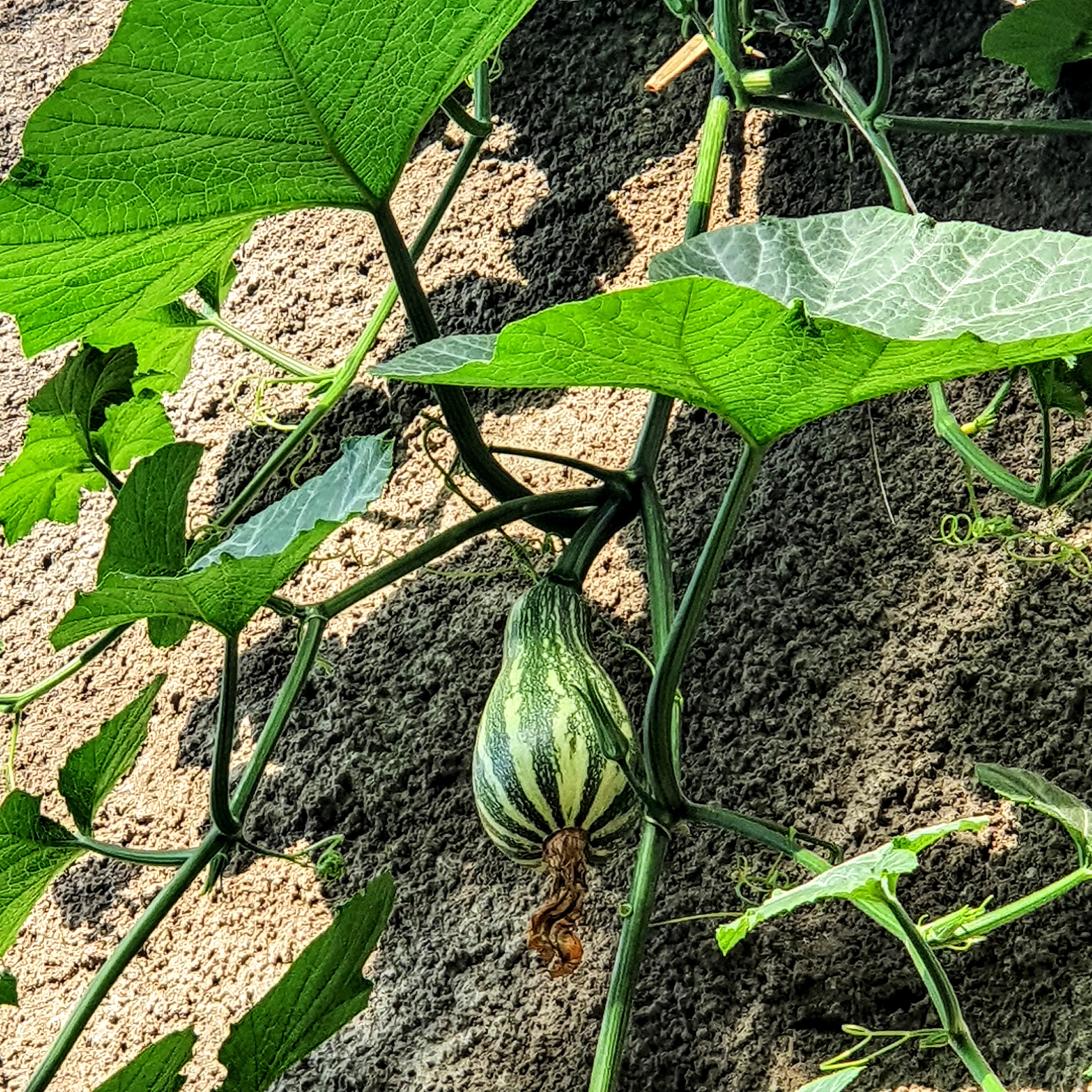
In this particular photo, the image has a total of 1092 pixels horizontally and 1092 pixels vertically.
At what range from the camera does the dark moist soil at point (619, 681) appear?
0.80 m

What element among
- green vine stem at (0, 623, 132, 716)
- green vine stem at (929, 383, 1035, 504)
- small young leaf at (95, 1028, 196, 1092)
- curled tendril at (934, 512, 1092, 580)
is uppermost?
green vine stem at (0, 623, 132, 716)

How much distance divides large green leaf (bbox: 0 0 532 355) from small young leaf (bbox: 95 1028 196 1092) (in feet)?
1.35

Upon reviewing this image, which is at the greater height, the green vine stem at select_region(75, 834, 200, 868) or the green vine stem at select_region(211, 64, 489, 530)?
the green vine stem at select_region(211, 64, 489, 530)

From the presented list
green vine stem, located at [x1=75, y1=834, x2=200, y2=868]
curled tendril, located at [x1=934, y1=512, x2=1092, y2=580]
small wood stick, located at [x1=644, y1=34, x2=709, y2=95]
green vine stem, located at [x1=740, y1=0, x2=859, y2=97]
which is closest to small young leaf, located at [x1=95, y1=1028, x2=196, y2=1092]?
green vine stem, located at [x1=75, y1=834, x2=200, y2=868]

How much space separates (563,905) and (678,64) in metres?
0.78

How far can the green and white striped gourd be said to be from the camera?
73 centimetres

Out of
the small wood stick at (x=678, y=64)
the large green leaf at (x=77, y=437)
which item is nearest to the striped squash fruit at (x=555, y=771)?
the large green leaf at (x=77, y=437)

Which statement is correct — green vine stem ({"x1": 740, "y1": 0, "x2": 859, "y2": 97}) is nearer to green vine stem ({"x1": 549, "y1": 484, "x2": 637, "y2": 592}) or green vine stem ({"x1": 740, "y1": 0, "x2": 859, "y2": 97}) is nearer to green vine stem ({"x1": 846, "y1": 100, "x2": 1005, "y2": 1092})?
green vine stem ({"x1": 549, "y1": 484, "x2": 637, "y2": 592})

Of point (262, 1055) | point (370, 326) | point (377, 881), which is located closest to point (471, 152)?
point (370, 326)

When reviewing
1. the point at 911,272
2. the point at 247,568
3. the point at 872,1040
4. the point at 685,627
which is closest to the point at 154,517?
the point at 247,568

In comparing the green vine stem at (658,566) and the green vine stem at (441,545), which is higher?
the green vine stem at (441,545)

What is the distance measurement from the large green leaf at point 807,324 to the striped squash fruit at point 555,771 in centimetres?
24

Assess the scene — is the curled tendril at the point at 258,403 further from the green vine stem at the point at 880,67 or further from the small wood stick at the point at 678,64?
the green vine stem at the point at 880,67

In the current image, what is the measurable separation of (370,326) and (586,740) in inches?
16.7
